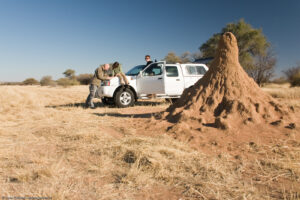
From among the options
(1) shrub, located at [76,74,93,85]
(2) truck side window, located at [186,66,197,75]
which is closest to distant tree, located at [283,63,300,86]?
(2) truck side window, located at [186,66,197,75]

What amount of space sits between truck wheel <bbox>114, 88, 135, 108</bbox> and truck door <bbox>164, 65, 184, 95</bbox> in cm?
157

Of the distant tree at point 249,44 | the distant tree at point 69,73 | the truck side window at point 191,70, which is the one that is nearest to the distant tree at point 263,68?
the distant tree at point 249,44

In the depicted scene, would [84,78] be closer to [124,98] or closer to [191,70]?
[124,98]

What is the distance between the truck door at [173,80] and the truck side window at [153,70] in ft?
1.14

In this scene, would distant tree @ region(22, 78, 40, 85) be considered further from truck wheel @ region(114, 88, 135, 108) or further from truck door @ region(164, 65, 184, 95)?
truck door @ region(164, 65, 184, 95)

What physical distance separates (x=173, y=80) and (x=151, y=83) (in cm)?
Result: 97

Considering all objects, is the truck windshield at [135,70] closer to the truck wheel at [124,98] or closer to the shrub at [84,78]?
the truck wheel at [124,98]

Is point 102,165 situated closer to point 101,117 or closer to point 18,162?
point 18,162

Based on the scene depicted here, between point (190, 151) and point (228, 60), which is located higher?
point (228, 60)

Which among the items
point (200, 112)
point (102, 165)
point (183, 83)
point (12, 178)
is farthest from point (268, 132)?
point (183, 83)

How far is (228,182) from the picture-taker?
10.1 feet

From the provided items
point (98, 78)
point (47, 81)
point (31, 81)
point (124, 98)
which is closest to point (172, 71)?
point (124, 98)

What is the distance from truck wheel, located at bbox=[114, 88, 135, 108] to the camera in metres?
10.1

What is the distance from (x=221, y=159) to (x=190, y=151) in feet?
1.92
